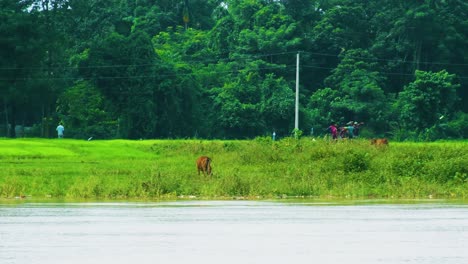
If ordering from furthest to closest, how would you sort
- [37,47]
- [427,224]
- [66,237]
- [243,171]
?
1. [37,47]
2. [243,171]
3. [427,224]
4. [66,237]

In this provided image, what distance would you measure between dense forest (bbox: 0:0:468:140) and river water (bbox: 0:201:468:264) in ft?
190

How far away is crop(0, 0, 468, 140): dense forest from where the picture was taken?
273 feet

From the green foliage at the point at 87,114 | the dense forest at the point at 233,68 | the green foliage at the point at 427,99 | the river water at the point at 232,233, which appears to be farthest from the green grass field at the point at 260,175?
the green foliage at the point at 427,99

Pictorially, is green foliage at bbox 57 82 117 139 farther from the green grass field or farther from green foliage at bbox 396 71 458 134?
the green grass field

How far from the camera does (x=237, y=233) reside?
59.8 ft

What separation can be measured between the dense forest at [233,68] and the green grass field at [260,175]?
39.6 m

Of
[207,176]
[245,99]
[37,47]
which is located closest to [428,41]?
[245,99]

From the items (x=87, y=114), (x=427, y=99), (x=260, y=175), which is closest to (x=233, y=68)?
(x=87, y=114)

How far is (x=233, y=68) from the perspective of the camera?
95.7 m

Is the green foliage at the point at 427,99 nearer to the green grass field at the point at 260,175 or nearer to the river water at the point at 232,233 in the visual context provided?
the green grass field at the point at 260,175

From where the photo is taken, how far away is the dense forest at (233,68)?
83188 millimetres

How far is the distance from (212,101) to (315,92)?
401 inches

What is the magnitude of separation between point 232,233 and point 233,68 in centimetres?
7773

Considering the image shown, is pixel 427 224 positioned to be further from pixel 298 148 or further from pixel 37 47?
pixel 37 47
